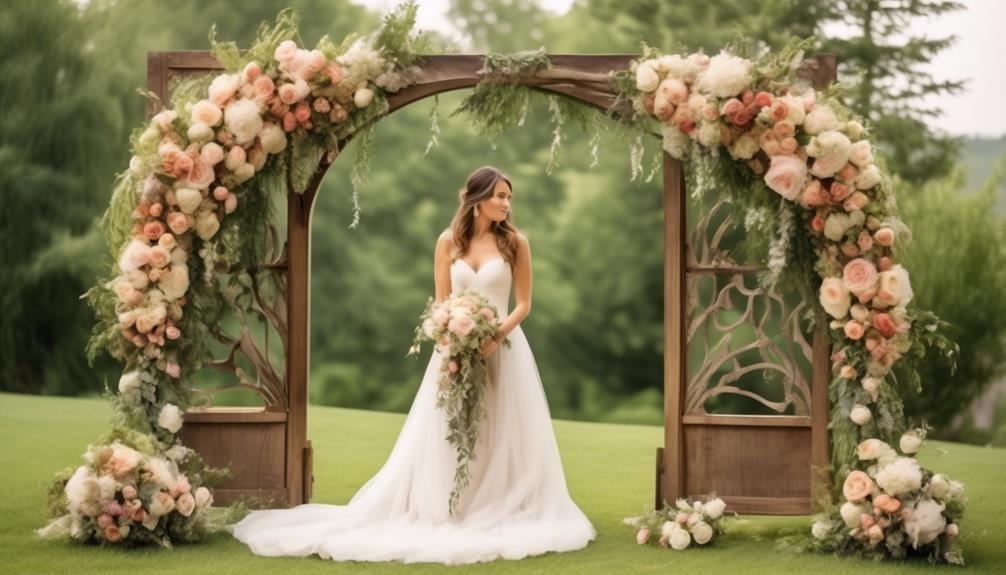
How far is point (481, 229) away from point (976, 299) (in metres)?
9.33

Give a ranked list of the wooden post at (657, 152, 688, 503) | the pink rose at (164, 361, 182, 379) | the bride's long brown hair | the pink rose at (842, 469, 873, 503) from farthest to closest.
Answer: the wooden post at (657, 152, 688, 503)
the bride's long brown hair
the pink rose at (164, 361, 182, 379)
the pink rose at (842, 469, 873, 503)

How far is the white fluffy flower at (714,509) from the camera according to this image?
624 cm

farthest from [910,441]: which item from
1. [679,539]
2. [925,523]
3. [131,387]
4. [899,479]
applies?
[131,387]

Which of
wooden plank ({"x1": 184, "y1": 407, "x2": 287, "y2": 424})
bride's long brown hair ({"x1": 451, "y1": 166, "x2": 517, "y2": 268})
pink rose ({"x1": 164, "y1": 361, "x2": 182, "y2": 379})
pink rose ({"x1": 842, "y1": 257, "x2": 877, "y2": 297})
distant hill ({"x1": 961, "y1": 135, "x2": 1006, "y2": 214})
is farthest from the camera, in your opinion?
distant hill ({"x1": 961, "y1": 135, "x2": 1006, "y2": 214})

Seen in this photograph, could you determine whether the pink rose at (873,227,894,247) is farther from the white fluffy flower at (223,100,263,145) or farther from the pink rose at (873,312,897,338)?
the white fluffy flower at (223,100,263,145)

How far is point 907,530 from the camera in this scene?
580cm

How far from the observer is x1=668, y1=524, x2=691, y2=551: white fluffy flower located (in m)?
6.12

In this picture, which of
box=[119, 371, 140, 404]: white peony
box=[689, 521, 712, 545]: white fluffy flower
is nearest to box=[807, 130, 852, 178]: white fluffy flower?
box=[689, 521, 712, 545]: white fluffy flower

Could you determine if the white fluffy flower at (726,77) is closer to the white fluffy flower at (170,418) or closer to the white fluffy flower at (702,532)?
the white fluffy flower at (702,532)

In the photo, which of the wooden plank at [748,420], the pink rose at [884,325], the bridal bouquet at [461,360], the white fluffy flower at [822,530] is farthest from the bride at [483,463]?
the pink rose at [884,325]

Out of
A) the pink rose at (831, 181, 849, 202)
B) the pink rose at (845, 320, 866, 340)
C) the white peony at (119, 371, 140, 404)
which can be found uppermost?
the pink rose at (831, 181, 849, 202)

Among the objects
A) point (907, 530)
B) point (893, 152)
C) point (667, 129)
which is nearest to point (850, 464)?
point (907, 530)

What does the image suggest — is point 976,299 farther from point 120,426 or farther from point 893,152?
point 120,426

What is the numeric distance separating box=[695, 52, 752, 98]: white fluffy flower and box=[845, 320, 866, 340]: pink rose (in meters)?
1.22
